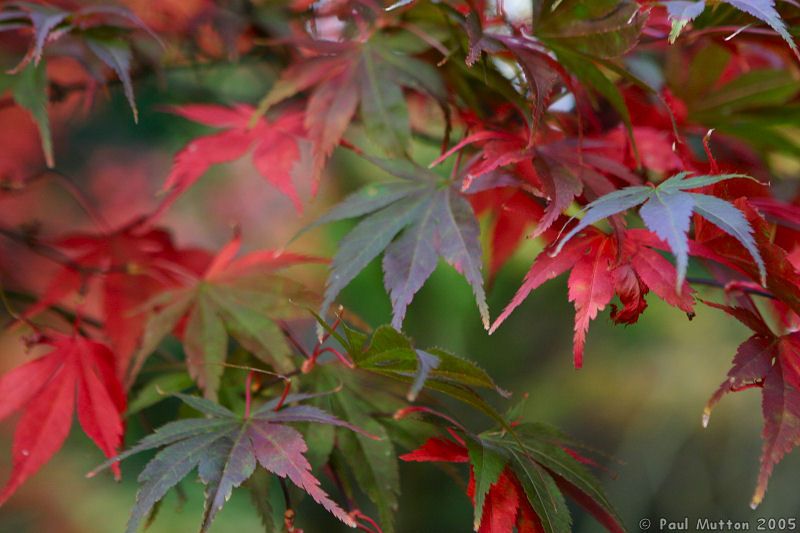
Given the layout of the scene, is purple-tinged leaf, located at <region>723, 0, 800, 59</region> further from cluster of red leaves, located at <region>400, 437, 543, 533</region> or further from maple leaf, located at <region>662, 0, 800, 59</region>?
cluster of red leaves, located at <region>400, 437, 543, 533</region>

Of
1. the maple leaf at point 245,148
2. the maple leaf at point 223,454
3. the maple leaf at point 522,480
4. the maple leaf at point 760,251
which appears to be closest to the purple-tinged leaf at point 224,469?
the maple leaf at point 223,454

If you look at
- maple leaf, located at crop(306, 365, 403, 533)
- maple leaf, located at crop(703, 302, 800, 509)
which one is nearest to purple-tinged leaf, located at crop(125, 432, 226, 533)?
maple leaf, located at crop(306, 365, 403, 533)

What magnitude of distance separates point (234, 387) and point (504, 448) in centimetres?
25

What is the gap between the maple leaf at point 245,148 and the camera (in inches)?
25.8

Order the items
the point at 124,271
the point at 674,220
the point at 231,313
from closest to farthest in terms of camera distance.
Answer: the point at 674,220 → the point at 231,313 → the point at 124,271

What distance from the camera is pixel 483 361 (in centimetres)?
149

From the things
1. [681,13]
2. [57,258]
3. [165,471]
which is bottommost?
[57,258]

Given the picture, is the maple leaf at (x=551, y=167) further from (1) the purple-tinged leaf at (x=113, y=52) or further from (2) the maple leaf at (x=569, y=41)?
(1) the purple-tinged leaf at (x=113, y=52)

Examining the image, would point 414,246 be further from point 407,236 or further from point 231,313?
point 231,313

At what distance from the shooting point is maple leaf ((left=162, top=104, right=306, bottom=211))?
2.15 ft

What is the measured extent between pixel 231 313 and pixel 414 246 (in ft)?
0.63

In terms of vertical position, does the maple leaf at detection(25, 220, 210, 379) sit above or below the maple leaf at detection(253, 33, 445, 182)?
below

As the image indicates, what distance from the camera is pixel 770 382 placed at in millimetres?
454

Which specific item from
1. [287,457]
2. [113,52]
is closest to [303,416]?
[287,457]
